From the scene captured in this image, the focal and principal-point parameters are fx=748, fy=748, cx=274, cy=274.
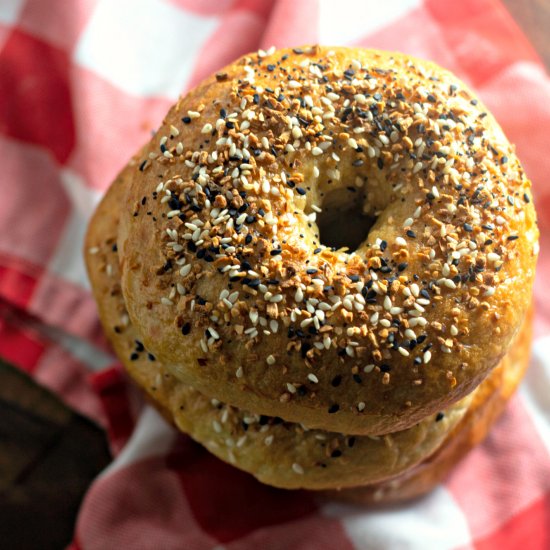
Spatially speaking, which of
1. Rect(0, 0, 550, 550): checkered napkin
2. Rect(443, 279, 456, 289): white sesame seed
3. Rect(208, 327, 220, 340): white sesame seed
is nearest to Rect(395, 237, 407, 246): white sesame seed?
Rect(443, 279, 456, 289): white sesame seed

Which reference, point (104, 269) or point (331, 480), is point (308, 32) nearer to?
point (104, 269)

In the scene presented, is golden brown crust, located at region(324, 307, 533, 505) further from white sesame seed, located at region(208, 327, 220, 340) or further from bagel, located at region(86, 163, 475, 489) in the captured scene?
white sesame seed, located at region(208, 327, 220, 340)

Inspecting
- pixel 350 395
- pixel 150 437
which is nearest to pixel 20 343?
pixel 150 437

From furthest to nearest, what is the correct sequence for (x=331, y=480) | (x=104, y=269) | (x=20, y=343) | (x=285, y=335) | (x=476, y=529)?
1. (x=20, y=343)
2. (x=476, y=529)
3. (x=104, y=269)
4. (x=331, y=480)
5. (x=285, y=335)

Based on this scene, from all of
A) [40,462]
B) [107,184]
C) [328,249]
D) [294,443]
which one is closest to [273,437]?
[294,443]

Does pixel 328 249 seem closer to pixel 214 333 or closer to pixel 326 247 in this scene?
pixel 326 247

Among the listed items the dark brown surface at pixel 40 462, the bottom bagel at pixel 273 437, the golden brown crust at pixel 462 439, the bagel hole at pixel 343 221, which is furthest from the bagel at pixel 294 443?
the dark brown surface at pixel 40 462
